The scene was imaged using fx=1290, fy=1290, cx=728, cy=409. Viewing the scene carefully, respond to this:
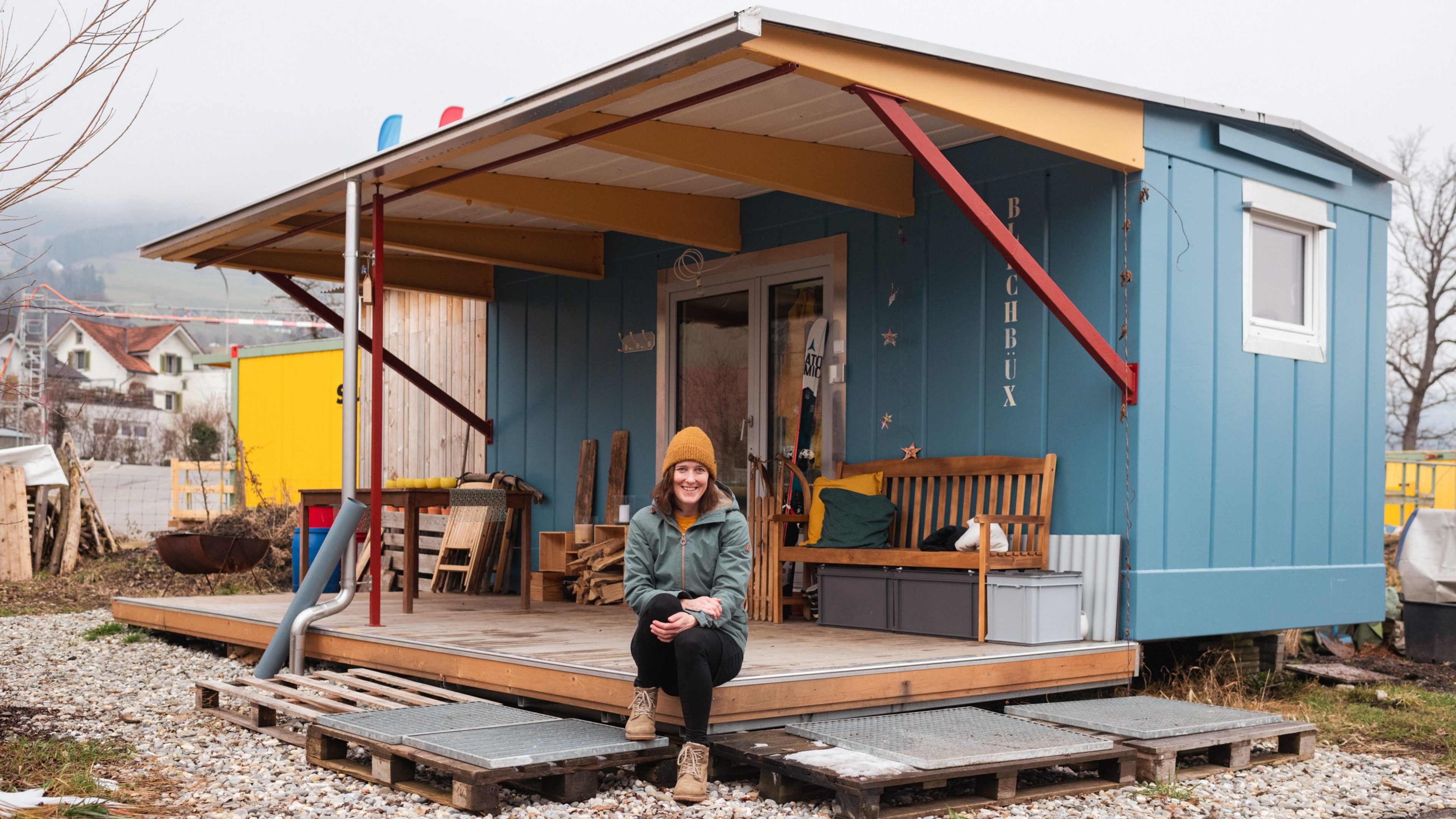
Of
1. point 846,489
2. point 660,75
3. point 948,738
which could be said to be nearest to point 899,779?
point 948,738

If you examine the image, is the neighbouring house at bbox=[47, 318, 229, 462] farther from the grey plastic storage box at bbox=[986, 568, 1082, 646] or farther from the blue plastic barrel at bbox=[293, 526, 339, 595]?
the grey plastic storage box at bbox=[986, 568, 1082, 646]

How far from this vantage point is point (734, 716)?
462 cm

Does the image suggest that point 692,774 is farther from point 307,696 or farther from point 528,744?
point 307,696

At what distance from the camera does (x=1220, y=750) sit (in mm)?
5105

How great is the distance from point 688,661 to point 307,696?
2.09 metres

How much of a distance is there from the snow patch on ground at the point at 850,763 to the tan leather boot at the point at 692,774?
11.1 inches

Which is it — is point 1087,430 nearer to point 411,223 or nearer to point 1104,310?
point 1104,310

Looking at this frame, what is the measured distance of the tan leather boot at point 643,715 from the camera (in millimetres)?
4449

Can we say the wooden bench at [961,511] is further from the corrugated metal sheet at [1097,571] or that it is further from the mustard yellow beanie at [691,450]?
the mustard yellow beanie at [691,450]

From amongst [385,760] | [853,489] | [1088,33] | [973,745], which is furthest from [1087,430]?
[1088,33]

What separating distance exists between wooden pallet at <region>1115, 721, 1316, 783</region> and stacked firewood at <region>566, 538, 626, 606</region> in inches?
165

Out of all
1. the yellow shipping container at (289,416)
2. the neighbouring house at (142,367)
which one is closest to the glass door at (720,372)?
the yellow shipping container at (289,416)

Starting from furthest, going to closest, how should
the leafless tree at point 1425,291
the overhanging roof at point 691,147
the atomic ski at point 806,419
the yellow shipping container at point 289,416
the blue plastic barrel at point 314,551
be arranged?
the leafless tree at point 1425,291 → the yellow shipping container at point 289,416 → the blue plastic barrel at point 314,551 → the atomic ski at point 806,419 → the overhanging roof at point 691,147

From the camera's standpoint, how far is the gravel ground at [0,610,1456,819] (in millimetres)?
4230
